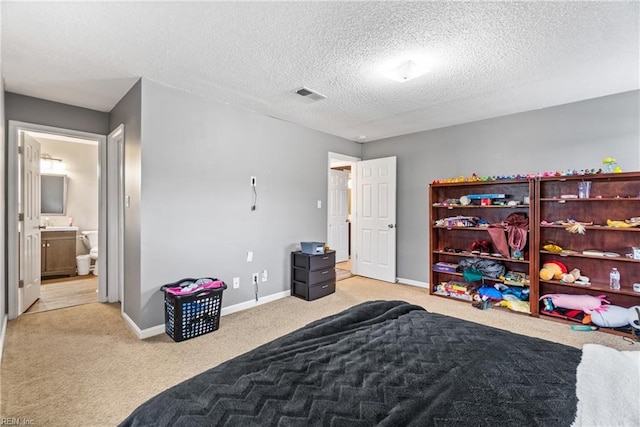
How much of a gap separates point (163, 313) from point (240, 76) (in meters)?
2.44

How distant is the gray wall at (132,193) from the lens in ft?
9.46

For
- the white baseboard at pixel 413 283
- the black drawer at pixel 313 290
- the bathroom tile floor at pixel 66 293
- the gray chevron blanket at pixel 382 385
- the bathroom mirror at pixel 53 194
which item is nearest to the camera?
the gray chevron blanket at pixel 382 385

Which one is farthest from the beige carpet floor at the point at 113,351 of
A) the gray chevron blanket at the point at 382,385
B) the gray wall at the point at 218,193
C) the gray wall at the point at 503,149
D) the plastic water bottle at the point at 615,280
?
the gray wall at the point at 503,149

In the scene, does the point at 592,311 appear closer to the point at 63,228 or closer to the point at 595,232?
the point at 595,232

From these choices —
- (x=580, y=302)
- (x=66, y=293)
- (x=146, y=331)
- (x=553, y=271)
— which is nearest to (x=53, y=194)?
(x=66, y=293)

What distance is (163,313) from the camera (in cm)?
297

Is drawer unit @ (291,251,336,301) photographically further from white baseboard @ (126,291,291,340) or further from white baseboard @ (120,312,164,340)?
white baseboard @ (120,312,164,340)

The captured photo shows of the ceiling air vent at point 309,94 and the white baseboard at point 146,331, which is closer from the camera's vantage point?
the white baseboard at point 146,331

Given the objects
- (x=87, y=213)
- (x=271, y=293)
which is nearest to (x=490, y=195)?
(x=271, y=293)

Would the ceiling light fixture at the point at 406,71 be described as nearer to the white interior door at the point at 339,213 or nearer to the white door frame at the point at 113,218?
the white door frame at the point at 113,218

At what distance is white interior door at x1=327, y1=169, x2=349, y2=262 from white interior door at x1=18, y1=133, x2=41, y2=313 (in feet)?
15.6

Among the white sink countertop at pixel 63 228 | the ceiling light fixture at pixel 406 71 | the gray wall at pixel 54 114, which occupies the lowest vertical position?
the white sink countertop at pixel 63 228

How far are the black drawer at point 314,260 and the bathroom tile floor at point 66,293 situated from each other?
8.90ft

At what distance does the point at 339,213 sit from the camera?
6863 mm
